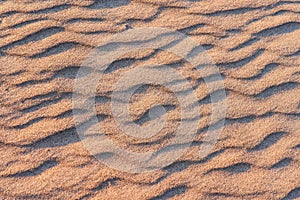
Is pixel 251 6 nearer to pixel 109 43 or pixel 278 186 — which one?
pixel 109 43

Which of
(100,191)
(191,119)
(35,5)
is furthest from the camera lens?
(35,5)

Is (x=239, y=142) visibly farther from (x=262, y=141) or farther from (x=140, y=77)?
(x=140, y=77)

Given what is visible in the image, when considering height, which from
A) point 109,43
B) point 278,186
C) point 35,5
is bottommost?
point 278,186

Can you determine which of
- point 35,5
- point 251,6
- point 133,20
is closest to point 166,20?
point 133,20

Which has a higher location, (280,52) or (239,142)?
(280,52)

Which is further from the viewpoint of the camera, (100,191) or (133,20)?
(133,20)

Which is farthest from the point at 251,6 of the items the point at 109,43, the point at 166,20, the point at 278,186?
the point at 278,186

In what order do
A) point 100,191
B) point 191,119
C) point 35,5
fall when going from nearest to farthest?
point 100,191, point 191,119, point 35,5
